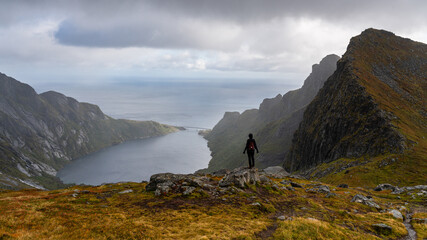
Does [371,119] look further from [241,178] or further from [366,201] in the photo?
[241,178]

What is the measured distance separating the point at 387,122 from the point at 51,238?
383 feet

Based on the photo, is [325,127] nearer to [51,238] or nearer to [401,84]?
[401,84]

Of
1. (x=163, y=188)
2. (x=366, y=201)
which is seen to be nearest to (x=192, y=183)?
(x=163, y=188)

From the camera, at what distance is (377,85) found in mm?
134250

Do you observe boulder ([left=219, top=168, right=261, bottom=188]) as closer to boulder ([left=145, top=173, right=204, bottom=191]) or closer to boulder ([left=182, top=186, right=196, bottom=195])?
boulder ([left=145, top=173, right=204, bottom=191])

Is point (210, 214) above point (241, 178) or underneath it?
underneath

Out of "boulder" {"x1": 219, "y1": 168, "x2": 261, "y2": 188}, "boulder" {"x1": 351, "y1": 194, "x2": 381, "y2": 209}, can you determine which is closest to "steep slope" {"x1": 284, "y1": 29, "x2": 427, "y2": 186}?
"boulder" {"x1": 351, "y1": 194, "x2": 381, "y2": 209}

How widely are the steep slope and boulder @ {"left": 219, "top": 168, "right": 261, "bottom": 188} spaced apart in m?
47.8

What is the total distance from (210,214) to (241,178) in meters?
13.1

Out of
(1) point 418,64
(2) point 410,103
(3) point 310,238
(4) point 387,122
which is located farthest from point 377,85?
(3) point 310,238

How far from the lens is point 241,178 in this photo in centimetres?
4250

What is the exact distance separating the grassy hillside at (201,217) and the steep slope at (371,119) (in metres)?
43.0

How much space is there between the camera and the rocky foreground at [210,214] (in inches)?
950

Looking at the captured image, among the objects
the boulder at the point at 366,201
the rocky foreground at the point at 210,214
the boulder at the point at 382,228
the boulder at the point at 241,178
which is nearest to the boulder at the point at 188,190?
the rocky foreground at the point at 210,214
